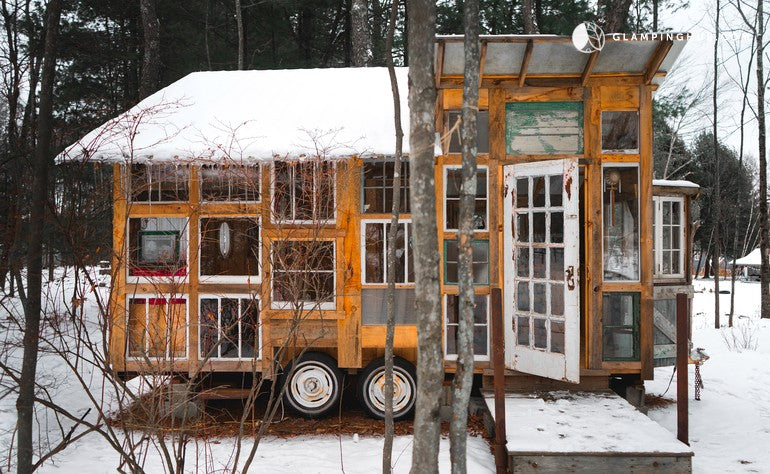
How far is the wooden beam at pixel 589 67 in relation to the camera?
18.8 ft

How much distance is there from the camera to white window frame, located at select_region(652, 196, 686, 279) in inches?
274

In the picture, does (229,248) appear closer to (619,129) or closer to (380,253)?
(380,253)

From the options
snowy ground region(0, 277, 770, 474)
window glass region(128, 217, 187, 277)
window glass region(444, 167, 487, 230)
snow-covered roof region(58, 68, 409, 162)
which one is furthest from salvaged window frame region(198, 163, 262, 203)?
window glass region(444, 167, 487, 230)

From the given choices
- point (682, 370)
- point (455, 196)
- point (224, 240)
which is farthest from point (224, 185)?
point (682, 370)

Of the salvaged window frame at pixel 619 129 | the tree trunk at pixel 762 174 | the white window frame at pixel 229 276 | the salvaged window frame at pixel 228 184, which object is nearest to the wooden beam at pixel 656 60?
the salvaged window frame at pixel 619 129

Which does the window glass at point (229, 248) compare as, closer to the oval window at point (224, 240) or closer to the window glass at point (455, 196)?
the oval window at point (224, 240)

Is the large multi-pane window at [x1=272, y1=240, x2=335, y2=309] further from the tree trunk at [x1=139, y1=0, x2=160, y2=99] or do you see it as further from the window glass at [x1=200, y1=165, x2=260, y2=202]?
the tree trunk at [x1=139, y1=0, x2=160, y2=99]

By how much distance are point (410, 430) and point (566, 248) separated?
247 cm

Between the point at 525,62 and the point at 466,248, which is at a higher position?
the point at 525,62

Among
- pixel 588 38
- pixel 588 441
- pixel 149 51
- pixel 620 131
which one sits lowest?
pixel 588 441

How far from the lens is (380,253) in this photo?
6.32 m

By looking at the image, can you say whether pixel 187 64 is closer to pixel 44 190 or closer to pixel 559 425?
pixel 44 190

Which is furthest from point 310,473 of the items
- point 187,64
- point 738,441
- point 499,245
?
point 187,64

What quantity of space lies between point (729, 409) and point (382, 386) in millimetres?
4163
